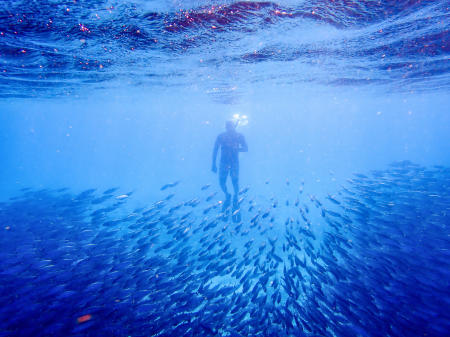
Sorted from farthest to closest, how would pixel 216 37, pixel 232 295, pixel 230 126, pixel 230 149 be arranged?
pixel 230 149 < pixel 230 126 < pixel 216 37 < pixel 232 295

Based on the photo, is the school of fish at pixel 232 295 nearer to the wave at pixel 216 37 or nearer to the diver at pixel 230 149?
the diver at pixel 230 149

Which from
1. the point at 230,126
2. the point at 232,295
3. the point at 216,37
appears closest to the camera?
the point at 232,295

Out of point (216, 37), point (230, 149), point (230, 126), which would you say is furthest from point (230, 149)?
point (216, 37)

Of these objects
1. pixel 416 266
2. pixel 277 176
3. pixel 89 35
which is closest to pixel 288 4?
pixel 89 35

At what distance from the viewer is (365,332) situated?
443 centimetres

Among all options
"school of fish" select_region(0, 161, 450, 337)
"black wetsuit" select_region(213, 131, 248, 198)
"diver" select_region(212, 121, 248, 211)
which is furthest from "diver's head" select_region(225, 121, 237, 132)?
"school of fish" select_region(0, 161, 450, 337)

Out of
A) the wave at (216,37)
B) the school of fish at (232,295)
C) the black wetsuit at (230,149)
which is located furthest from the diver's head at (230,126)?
the school of fish at (232,295)

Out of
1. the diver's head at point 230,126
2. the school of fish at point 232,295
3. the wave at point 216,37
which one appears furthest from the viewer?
the diver's head at point 230,126

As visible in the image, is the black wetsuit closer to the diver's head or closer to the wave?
the diver's head

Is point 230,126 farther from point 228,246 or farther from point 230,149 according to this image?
point 228,246

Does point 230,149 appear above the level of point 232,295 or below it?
above

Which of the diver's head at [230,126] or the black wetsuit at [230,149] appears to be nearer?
the diver's head at [230,126]

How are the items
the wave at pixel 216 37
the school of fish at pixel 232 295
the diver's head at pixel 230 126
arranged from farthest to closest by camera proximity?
1. the diver's head at pixel 230 126
2. the wave at pixel 216 37
3. the school of fish at pixel 232 295

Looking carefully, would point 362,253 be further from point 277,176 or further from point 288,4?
point 277,176
